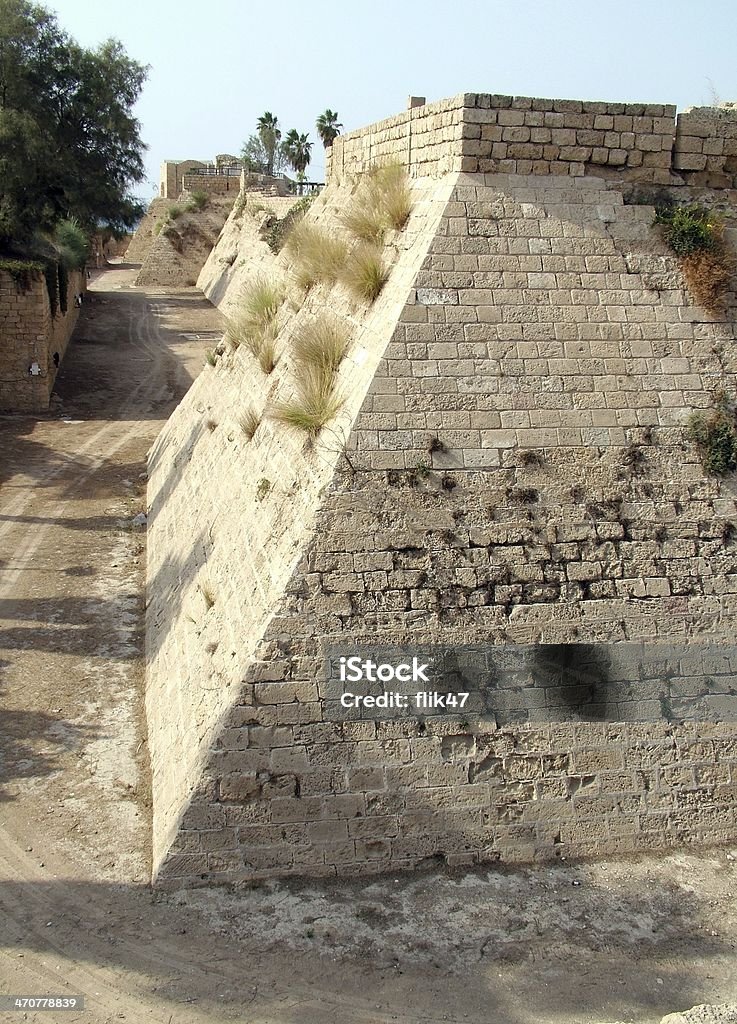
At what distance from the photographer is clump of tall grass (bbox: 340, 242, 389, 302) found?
785cm

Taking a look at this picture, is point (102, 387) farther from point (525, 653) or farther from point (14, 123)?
point (525, 653)

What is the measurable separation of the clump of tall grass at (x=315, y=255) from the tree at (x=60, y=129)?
52.9 feet

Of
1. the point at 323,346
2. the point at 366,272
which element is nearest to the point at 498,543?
the point at 323,346

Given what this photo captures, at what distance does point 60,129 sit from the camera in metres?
26.8

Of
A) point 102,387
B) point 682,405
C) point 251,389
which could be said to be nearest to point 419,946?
point 682,405

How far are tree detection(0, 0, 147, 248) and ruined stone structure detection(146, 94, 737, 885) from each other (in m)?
19.3

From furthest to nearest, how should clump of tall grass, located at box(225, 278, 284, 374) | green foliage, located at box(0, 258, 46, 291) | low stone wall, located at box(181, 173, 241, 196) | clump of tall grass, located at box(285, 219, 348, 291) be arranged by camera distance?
1. low stone wall, located at box(181, 173, 241, 196)
2. green foliage, located at box(0, 258, 46, 291)
3. clump of tall grass, located at box(225, 278, 284, 374)
4. clump of tall grass, located at box(285, 219, 348, 291)

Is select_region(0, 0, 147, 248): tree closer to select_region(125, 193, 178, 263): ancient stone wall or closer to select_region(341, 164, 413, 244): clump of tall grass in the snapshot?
select_region(125, 193, 178, 263): ancient stone wall

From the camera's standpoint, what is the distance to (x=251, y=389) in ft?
33.7

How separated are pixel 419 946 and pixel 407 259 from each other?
5262 millimetres

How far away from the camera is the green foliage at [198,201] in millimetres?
37903

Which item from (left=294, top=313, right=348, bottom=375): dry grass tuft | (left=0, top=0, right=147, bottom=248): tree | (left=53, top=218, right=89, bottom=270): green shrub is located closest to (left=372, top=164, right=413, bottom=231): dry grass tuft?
(left=294, top=313, right=348, bottom=375): dry grass tuft

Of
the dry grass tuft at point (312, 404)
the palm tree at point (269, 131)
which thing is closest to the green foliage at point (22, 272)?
the dry grass tuft at point (312, 404)

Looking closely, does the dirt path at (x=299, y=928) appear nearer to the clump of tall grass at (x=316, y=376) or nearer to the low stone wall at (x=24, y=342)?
the clump of tall grass at (x=316, y=376)
